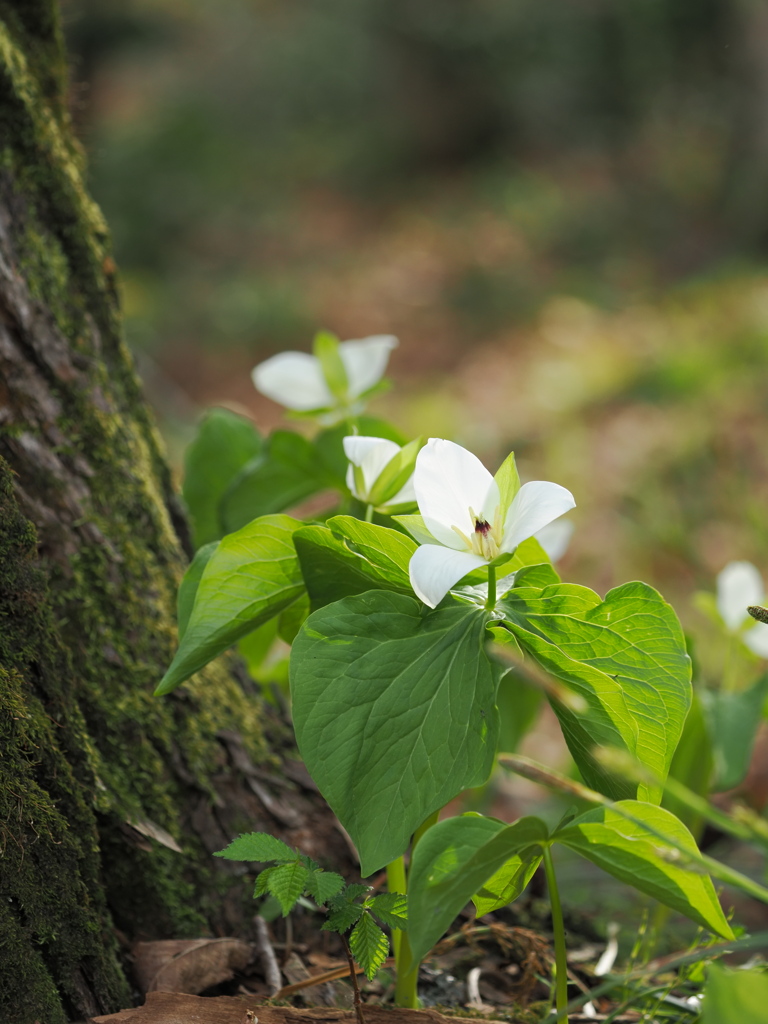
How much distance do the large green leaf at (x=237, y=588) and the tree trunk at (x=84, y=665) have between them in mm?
180

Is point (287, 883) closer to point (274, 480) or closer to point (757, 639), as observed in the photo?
point (274, 480)

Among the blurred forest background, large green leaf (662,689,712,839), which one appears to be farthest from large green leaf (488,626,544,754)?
the blurred forest background

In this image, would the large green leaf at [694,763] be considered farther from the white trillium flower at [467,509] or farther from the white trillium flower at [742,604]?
the white trillium flower at [467,509]

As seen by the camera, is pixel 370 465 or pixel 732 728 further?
pixel 732 728

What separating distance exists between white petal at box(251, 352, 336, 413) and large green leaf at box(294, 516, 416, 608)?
0.42 metres

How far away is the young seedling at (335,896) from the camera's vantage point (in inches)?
25.4

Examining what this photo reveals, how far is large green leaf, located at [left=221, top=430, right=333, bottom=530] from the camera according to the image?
3.53ft

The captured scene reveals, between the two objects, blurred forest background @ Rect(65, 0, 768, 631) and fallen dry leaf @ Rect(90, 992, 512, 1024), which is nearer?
fallen dry leaf @ Rect(90, 992, 512, 1024)

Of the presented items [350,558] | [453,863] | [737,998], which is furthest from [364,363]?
[737,998]

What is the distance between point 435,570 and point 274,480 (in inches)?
22.2

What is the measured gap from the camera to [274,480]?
1.10 metres

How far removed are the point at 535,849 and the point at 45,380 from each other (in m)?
0.71

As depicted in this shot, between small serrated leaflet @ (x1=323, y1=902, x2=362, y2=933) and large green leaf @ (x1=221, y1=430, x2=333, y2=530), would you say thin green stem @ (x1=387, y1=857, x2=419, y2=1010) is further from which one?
large green leaf @ (x1=221, y1=430, x2=333, y2=530)

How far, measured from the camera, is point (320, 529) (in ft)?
2.14
